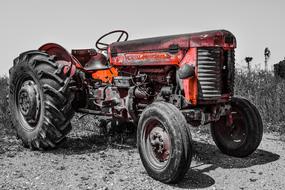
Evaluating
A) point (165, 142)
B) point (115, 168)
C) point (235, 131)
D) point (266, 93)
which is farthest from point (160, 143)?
point (266, 93)

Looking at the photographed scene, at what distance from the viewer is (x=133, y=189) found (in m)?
4.28

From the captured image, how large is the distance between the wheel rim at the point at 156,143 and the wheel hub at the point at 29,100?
2.17m

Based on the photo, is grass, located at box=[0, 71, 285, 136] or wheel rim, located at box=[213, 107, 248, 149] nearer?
wheel rim, located at box=[213, 107, 248, 149]

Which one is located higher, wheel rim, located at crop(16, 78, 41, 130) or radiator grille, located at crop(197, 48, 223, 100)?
radiator grille, located at crop(197, 48, 223, 100)

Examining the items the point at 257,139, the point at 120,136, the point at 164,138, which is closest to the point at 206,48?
the point at 164,138

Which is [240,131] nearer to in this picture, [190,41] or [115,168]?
[190,41]

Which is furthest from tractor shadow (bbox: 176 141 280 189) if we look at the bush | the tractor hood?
the bush

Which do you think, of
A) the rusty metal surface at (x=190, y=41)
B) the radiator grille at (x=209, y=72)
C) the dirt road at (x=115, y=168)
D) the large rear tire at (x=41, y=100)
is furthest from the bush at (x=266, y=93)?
the large rear tire at (x=41, y=100)

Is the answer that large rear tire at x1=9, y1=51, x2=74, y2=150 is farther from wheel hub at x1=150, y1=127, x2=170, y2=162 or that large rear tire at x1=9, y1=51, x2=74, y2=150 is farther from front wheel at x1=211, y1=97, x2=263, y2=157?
front wheel at x1=211, y1=97, x2=263, y2=157

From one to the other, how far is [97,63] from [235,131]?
261cm

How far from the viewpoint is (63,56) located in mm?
6574

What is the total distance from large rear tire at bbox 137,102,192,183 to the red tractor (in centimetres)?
1

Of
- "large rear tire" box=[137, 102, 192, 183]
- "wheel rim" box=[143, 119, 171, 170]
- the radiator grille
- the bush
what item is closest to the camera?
"large rear tire" box=[137, 102, 192, 183]

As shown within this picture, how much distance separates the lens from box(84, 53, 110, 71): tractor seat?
655cm
